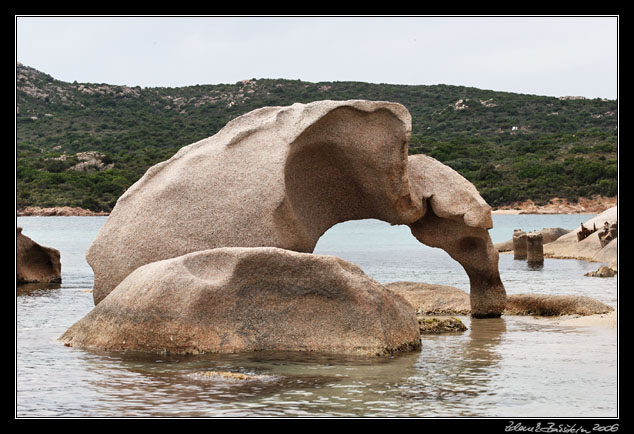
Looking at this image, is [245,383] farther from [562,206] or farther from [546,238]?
[562,206]

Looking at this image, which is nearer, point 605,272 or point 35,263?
point 35,263

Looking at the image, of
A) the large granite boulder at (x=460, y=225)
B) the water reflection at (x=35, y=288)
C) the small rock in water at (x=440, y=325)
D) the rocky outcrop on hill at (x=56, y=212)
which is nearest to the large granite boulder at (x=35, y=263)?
the water reflection at (x=35, y=288)

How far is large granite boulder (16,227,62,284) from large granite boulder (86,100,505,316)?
7.96 m

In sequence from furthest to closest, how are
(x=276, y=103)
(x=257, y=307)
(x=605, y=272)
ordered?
(x=276, y=103) → (x=605, y=272) → (x=257, y=307)

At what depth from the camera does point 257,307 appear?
10.9 m

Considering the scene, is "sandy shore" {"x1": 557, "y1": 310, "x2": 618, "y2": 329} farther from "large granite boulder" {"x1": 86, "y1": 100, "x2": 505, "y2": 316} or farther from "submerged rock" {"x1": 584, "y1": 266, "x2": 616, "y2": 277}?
"submerged rock" {"x1": 584, "y1": 266, "x2": 616, "y2": 277}

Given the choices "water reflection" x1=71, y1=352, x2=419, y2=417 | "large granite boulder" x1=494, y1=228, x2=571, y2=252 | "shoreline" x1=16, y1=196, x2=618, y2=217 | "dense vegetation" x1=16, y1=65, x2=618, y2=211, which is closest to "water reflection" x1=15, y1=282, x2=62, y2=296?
"water reflection" x1=71, y1=352, x2=419, y2=417

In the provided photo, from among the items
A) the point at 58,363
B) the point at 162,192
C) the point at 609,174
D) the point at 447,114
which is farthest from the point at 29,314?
the point at 447,114

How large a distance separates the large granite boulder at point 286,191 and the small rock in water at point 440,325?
156cm

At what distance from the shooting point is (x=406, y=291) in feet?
54.7

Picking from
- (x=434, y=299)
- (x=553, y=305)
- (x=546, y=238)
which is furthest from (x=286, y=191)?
(x=546, y=238)

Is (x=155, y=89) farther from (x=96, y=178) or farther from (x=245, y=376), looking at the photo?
(x=245, y=376)

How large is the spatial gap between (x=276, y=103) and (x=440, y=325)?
69.6 metres

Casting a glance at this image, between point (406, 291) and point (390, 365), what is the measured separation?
6450mm
